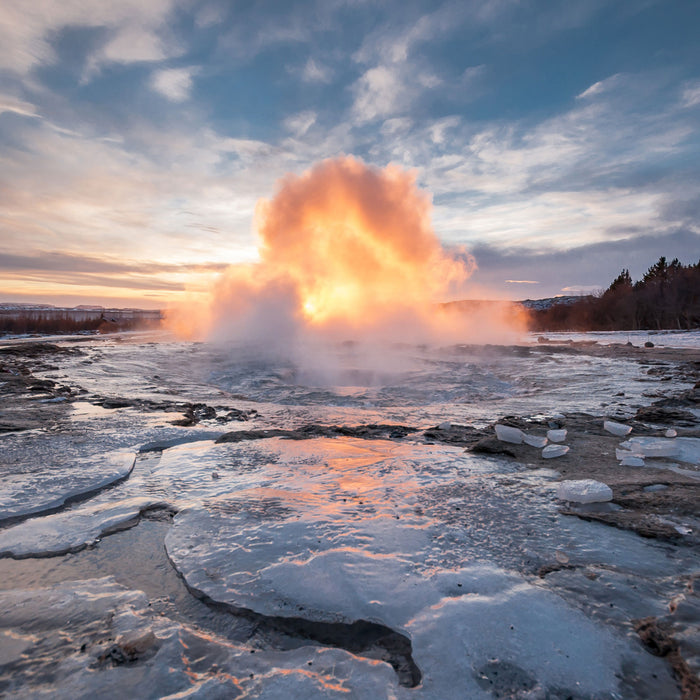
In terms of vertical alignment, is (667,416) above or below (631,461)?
above

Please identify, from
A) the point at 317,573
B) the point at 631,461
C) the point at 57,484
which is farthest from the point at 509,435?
the point at 57,484

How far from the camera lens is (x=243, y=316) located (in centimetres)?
2897

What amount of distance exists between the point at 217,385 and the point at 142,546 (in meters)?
10.2

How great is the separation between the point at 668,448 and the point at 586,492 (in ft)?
7.54

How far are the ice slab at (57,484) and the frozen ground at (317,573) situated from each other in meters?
0.03

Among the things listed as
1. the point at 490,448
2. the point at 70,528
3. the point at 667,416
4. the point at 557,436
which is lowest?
the point at 70,528

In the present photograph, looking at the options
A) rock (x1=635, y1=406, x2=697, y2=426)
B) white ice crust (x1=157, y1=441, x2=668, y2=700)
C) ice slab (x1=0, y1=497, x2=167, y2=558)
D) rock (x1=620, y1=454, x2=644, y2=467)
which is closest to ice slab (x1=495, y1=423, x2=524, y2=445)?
rock (x1=620, y1=454, x2=644, y2=467)

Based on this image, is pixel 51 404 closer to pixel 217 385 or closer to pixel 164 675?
pixel 217 385

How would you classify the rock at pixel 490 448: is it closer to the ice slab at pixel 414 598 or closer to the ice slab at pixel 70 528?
the ice slab at pixel 414 598

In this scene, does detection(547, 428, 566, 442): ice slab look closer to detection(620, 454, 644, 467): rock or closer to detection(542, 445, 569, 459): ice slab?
detection(542, 445, 569, 459): ice slab

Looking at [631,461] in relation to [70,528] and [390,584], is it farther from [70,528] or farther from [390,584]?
[70,528]

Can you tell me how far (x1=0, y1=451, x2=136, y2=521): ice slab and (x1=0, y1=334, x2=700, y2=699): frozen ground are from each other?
3 centimetres

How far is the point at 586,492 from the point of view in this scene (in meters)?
3.84

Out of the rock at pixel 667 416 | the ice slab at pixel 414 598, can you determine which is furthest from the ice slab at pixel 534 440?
the ice slab at pixel 414 598
